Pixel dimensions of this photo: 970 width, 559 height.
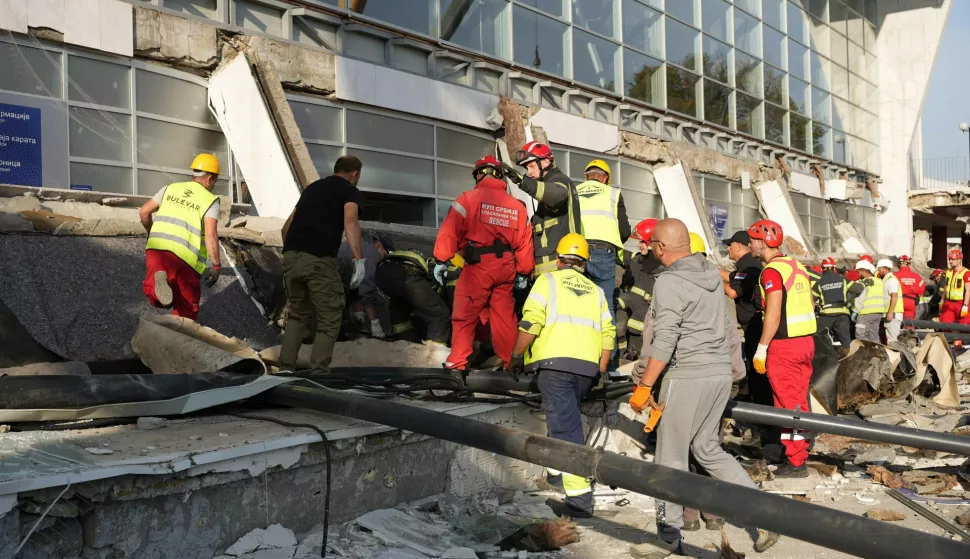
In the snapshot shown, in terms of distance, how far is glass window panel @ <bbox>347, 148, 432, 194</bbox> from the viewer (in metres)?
12.3

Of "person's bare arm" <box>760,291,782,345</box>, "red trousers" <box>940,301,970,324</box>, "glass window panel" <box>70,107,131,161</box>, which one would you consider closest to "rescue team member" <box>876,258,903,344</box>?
"red trousers" <box>940,301,970,324</box>

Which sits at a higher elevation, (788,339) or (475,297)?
(475,297)

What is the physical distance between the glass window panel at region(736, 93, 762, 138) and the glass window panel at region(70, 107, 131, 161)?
17.0 meters

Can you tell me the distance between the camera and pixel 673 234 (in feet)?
15.6

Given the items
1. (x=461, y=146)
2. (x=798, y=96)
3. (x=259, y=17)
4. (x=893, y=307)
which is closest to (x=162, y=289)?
(x=259, y=17)

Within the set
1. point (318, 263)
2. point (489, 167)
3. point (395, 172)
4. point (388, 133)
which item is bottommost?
point (318, 263)

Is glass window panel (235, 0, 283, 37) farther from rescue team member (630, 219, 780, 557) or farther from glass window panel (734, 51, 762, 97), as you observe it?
glass window panel (734, 51, 762, 97)

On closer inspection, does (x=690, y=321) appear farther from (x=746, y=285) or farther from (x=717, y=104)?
(x=717, y=104)

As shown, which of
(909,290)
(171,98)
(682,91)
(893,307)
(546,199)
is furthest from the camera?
(682,91)

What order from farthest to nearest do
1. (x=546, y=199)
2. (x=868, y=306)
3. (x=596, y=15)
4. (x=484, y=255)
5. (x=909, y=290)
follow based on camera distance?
(x=596, y=15), (x=909, y=290), (x=868, y=306), (x=546, y=199), (x=484, y=255)

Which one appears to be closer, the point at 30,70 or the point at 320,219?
the point at 320,219

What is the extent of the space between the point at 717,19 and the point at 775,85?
3681mm

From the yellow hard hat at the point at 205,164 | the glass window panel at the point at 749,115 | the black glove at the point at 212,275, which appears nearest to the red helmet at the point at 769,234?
the black glove at the point at 212,275

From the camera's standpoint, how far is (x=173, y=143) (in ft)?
33.9
